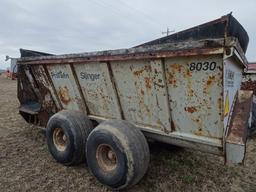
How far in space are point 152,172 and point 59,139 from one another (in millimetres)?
1522

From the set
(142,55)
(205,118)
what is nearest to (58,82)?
(142,55)

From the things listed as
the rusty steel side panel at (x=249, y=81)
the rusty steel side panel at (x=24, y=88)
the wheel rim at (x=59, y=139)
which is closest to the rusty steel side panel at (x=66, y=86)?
the wheel rim at (x=59, y=139)

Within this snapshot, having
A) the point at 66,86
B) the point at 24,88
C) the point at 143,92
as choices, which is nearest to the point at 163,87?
the point at 143,92

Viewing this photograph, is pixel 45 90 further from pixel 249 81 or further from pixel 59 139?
pixel 249 81

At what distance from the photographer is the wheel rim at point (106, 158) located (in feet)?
9.84

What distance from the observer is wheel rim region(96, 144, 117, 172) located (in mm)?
2998

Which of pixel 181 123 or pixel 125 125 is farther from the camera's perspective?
pixel 125 125

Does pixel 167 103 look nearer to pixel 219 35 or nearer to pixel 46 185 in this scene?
pixel 219 35

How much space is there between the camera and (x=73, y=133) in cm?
337

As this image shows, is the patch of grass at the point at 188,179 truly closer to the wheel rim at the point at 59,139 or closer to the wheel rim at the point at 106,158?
the wheel rim at the point at 106,158

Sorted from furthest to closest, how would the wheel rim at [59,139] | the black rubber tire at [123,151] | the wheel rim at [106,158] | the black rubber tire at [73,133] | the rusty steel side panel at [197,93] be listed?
the wheel rim at [59,139] < the black rubber tire at [73,133] < the wheel rim at [106,158] < the black rubber tire at [123,151] < the rusty steel side panel at [197,93]

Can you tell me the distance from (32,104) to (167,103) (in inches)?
141

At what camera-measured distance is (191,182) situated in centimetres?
319

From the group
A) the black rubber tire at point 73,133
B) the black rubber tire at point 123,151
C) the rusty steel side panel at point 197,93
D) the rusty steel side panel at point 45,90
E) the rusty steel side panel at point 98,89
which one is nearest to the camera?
the rusty steel side panel at point 197,93
